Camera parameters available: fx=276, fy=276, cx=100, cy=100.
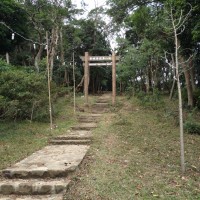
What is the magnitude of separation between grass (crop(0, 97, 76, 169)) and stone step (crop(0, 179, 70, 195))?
3.62 ft

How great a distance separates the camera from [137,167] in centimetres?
592

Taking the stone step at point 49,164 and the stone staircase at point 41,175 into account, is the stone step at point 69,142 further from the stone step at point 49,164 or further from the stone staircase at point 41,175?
the stone staircase at point 41,175

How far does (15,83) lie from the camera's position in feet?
33.9

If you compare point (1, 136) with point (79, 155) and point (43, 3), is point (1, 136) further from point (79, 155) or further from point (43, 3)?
point (43, 3)

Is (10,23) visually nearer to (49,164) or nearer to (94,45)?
(94,45)

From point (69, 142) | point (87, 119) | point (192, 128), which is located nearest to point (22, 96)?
point (69, 142)

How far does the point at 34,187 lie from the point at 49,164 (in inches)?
38.0

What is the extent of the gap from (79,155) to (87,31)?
2064 centimetres

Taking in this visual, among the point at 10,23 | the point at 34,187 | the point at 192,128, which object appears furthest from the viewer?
the point at 10,23

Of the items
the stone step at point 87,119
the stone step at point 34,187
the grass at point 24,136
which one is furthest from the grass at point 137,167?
the stone step at point 87,119

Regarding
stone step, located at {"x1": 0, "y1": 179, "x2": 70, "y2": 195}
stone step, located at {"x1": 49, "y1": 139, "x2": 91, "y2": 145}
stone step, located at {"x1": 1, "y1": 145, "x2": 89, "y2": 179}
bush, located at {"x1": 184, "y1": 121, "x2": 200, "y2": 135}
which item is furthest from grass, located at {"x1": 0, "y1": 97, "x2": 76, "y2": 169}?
bush, located at {"x1": 184, "y1": 121, "x2": 200, "y2": 135}

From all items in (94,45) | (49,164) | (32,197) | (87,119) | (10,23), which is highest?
(10,23)

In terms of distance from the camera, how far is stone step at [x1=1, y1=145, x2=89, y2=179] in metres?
5.38

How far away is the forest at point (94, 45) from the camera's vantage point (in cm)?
990
